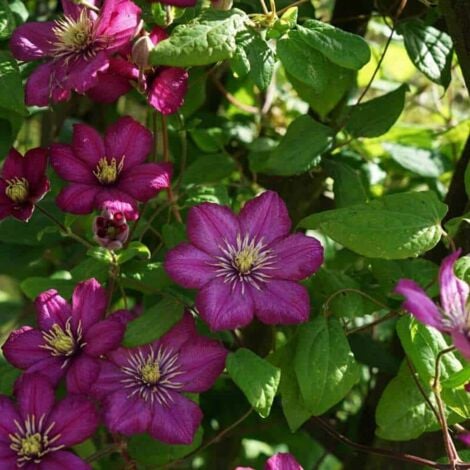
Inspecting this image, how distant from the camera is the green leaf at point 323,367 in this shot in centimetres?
89

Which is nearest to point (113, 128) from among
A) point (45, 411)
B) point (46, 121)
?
point (45, 411)

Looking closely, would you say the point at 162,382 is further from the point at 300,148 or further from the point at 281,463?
the point at 300,148

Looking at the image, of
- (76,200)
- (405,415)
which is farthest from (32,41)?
(405,415)

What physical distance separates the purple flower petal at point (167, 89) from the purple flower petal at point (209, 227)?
97 millimetres

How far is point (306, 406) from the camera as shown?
0.89 m

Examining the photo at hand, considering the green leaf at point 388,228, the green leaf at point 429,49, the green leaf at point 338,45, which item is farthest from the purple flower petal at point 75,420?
the green leaf at point 429,49

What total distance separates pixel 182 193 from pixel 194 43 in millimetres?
326

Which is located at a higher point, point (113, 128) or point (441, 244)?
point (113, 128)

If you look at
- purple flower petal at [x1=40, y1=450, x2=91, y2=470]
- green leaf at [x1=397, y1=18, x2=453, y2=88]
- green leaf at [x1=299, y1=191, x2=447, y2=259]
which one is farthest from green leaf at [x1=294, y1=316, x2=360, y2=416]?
green leaf at [x1=397, y1=18, x2=453, y2=88]

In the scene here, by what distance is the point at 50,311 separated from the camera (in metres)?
0.94

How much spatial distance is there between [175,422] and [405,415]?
8.5 inches

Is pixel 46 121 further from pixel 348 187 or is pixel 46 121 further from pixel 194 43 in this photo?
pixel 194 43

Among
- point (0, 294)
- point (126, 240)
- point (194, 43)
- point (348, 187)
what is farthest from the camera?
point (0, 294)

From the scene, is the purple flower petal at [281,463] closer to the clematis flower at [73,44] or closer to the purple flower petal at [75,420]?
the purple flower petal at [75,420]
